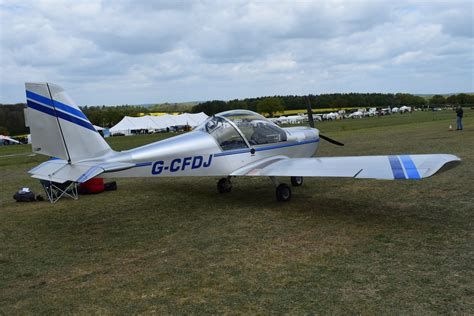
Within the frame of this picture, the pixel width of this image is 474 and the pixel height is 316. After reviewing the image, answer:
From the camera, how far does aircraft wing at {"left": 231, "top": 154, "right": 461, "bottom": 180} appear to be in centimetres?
578

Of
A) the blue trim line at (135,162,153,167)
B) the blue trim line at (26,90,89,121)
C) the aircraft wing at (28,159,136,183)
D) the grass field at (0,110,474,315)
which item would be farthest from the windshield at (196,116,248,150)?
the blue trim line at (26,90,89,121)

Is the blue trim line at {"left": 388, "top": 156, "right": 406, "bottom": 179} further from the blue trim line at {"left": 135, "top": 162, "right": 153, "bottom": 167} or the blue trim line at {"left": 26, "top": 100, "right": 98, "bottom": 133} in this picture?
the blue trim line at {"left": 26, "top": 100, "right": 98, "bottom": 133}

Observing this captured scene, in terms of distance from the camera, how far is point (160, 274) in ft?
15.0

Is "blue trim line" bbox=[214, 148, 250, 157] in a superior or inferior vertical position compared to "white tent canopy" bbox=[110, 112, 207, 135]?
inferior

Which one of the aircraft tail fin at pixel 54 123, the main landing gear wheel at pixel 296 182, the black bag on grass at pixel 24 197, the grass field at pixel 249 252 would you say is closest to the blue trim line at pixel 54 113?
the aircraft tail fin at pixel 54 123

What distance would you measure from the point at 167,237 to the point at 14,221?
3381mm

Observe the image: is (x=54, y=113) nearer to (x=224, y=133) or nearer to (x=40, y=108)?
(x=40, y=108)

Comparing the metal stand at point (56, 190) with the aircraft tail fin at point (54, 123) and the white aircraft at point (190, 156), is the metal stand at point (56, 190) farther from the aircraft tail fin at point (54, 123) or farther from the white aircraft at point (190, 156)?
the aircraft tail fin at point (54, 123)

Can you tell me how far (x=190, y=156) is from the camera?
295 inches

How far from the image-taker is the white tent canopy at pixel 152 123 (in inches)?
2734

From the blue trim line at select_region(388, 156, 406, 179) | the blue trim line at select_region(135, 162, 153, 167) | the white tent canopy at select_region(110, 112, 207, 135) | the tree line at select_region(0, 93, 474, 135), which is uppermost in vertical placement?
the tree line at select_region(0, 93, 474, 135)

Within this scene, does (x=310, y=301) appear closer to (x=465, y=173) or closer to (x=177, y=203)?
(x=177, y=203)

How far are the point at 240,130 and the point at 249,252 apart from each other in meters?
3.54

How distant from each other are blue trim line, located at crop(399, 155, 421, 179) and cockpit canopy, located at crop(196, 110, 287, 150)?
3.01m
